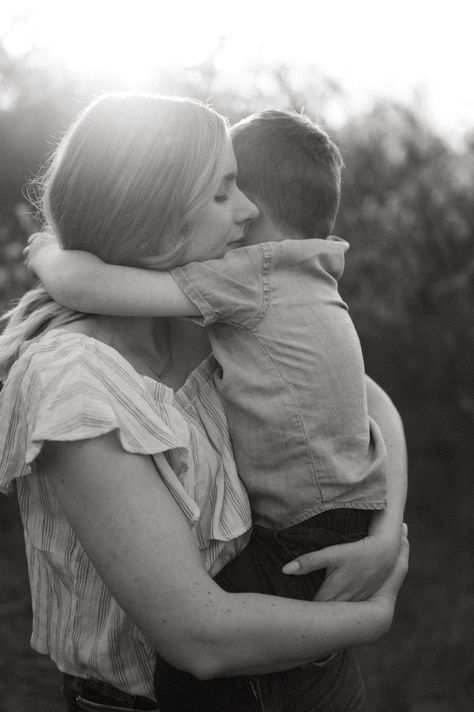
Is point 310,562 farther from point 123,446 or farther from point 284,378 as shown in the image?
point 123,446

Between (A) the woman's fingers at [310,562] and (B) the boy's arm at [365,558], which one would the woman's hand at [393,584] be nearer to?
(B) the boy's arm at [365,558]

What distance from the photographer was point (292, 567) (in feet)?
6.07

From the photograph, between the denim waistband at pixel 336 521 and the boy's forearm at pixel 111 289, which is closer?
the boy's forearm at pixel 111 289

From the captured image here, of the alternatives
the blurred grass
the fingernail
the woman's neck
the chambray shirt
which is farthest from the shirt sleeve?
the blurred grass

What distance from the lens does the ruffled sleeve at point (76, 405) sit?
5.03ft

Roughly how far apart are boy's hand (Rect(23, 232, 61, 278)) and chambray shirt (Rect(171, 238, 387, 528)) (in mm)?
334

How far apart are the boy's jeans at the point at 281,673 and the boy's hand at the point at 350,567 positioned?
0.13 feet

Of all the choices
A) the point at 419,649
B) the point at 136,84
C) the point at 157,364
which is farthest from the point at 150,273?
the point at 419,649

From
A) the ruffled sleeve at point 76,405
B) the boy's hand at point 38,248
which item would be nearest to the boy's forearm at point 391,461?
the ruffled sleeve at point 76,405

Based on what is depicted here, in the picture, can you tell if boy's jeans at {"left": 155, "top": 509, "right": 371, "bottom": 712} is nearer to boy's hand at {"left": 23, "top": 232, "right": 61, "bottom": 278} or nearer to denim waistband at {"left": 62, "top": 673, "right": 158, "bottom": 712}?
denim waistband at {"left": 62, "top": 673, "right": 158, "bottom": 712}

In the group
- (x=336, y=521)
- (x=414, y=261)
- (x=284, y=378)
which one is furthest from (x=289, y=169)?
(x=414, y=261)

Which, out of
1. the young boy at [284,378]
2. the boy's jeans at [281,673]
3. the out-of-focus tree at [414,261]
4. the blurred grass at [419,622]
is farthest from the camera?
the out-of-focus tree at [414,261]

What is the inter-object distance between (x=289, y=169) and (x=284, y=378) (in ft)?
2.07

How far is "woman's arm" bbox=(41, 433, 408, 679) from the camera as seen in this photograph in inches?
60.0
